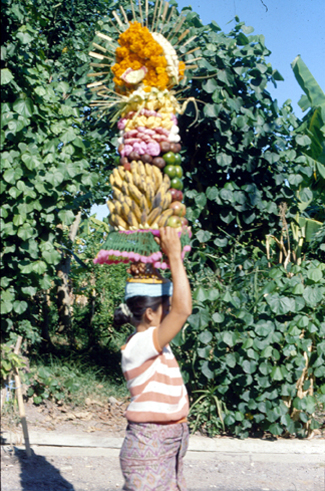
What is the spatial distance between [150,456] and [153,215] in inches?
44.0

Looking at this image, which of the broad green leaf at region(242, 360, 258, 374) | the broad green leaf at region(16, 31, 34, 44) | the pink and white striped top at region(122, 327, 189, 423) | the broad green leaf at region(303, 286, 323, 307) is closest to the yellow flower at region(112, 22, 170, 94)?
the pink and white striped top at region(122, 327, 189, 423)

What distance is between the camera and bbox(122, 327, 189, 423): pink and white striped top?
88.6 inches

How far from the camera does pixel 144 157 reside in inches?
101

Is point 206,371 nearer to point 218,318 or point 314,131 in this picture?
point 218,318

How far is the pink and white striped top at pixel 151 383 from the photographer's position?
88.6 inches

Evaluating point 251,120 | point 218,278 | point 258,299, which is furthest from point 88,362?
point 251,120

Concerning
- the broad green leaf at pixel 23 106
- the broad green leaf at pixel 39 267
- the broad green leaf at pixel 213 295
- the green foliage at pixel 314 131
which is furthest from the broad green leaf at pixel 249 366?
the broad green leaf at pixel 23 106

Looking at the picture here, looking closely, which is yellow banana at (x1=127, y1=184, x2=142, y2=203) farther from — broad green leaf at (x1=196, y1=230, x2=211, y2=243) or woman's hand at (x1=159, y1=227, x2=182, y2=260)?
broad green leaf at (x1=196, y1=230, x2=211, y2=243)

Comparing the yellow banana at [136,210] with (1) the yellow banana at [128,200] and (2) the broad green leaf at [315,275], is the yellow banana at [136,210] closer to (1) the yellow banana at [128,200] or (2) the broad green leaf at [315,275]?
(1) the yellow banana at [128,200]

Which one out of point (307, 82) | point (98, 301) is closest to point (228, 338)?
point (98, 301)

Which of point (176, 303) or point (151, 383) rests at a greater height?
point (176, 303)

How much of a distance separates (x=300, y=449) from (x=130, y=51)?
347 centimetres

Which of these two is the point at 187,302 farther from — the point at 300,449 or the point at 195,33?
the point at 195,33

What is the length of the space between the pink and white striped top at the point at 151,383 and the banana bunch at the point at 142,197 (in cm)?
55
